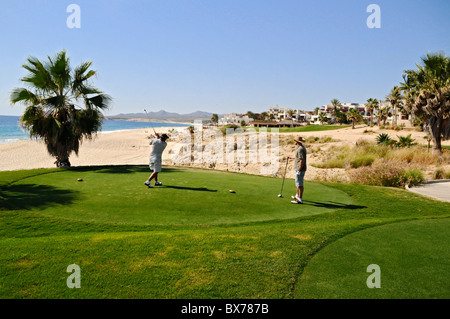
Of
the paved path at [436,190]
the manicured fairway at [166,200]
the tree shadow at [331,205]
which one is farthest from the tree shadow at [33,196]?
the paved path at [436,190]

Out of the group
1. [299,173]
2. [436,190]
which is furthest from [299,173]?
[436,190]

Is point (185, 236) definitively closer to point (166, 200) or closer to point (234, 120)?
point (166, 200)

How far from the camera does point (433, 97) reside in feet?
75.3

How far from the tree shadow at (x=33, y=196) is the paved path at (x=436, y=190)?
38.7 feet

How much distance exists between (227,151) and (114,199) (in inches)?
966

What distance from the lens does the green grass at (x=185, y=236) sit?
376cm

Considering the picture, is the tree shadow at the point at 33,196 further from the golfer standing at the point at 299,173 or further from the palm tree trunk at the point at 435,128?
the palm tree trunk at the point at 435,128

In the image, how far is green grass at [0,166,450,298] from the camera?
3.76 m

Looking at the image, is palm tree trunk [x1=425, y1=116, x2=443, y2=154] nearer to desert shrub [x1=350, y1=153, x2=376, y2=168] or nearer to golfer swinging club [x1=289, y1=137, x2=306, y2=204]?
desert shrub [x1=350, y1=153, x2=376, y2=168]

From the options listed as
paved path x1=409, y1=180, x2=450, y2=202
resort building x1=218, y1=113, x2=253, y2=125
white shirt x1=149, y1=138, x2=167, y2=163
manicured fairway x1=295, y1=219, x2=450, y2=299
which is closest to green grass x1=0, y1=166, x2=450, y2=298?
manicured fairway x1=295, y1=219, x2=450, y2=299

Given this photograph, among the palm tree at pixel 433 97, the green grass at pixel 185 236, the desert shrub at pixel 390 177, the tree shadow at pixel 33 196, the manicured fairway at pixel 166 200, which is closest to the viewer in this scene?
the green grass at pixel 185 236

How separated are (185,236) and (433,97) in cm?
2537

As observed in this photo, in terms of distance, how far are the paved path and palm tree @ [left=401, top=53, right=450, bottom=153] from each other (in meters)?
11.7
